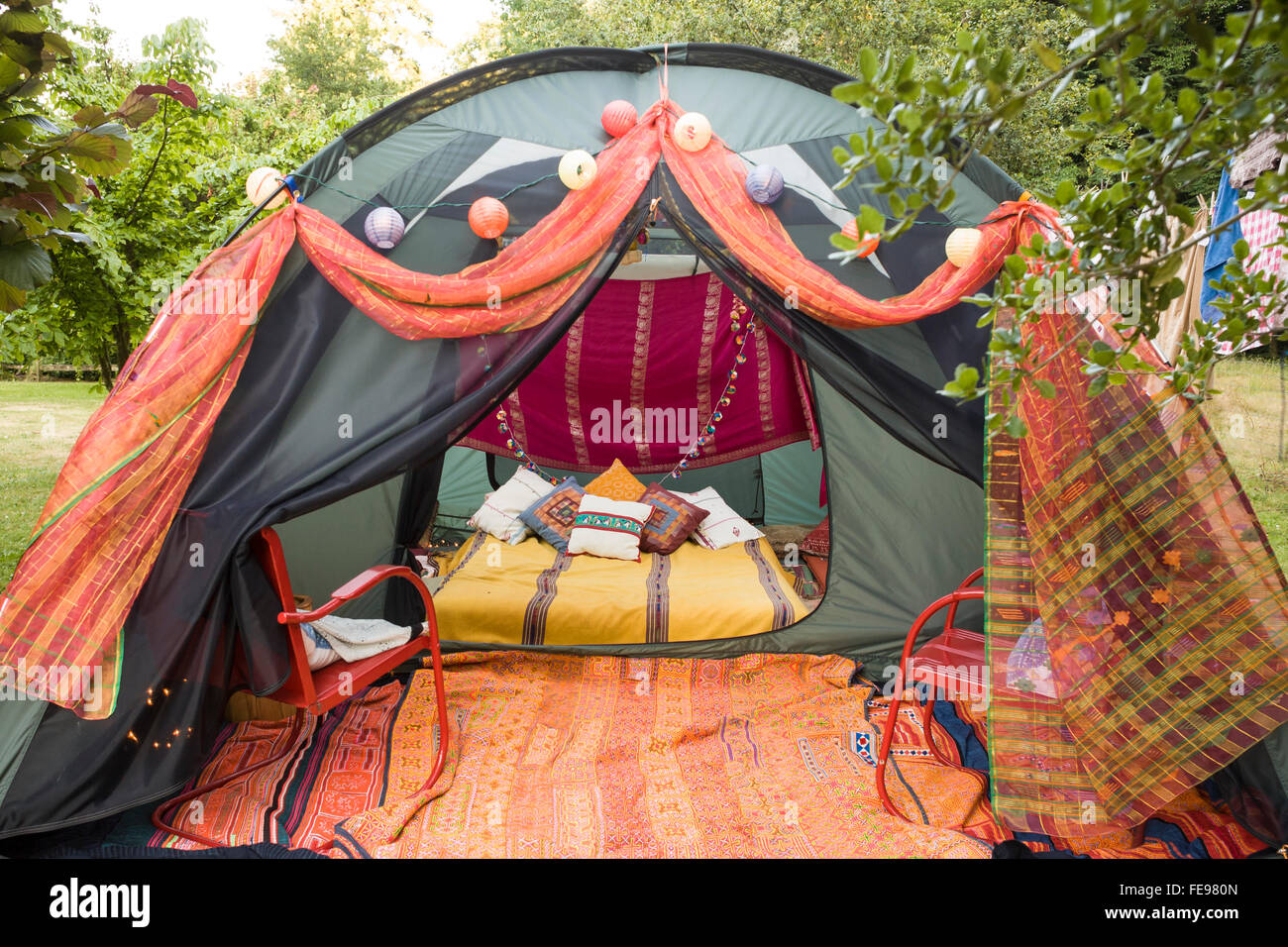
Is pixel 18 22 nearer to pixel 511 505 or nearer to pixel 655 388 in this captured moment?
pixel 511 505

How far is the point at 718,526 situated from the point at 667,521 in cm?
28

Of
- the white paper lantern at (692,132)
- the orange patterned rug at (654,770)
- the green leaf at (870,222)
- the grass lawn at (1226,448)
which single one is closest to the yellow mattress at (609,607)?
the orange patterned rug at (654,770)

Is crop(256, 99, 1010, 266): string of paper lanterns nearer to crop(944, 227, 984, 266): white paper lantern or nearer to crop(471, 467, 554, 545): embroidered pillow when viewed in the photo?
crop(944, 227, 984, 266): white paper lantern

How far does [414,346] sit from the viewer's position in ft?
8.10

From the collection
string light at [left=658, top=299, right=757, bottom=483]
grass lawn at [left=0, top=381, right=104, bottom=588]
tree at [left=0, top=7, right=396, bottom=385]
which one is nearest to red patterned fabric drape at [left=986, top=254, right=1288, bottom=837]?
string light at [left=658, top=299, right=757, bottom=483]

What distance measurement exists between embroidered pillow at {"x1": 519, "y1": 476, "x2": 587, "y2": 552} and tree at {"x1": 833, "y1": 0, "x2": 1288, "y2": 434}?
3.00 meters

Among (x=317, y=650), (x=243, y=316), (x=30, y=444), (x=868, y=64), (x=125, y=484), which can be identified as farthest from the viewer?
(x=30, y=444)

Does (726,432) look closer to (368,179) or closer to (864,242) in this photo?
(368,179)

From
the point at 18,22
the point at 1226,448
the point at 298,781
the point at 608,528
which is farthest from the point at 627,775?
the point at 1226,448

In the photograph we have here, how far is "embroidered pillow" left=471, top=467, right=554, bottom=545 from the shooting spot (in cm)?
409

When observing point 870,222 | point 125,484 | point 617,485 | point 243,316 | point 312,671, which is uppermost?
point 870,222

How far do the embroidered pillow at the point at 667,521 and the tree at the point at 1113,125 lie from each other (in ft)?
9.24
